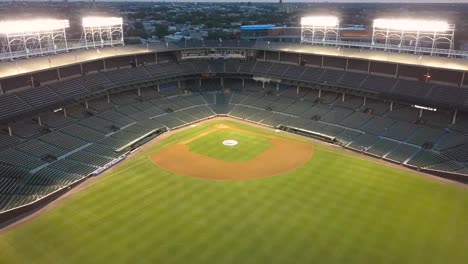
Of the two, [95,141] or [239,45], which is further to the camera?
[239,45]

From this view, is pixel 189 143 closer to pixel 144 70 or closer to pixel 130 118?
pixel 130 118

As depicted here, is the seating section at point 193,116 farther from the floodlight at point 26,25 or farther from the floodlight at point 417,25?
the floodlight at point 26,25

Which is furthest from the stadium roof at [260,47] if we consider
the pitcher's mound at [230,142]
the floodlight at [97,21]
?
the pitcher's mound at [230,142]

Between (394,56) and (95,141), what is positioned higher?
(394,56)

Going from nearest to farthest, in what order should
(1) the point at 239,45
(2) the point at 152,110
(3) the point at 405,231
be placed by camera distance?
1. (3) the point at 405,231
2. (2) the point at 152,110
3. (1) the point at 239,45

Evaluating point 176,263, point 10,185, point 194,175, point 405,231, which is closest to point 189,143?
point 194,175

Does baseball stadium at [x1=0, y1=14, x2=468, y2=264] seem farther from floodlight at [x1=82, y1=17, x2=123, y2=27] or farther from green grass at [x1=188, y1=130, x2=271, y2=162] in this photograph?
floodlight at [x1=82, y1=17, x2=123, y2=27]
